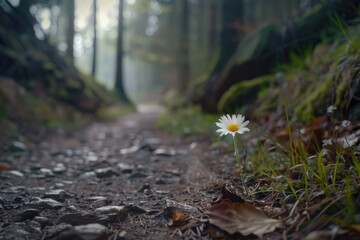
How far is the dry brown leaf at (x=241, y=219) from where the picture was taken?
1197 millimetres

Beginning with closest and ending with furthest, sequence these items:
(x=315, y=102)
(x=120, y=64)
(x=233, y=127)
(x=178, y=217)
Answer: (x=178, y=217)
(x=233, y=127)
(x=315, y=102)
(x=120, y=64)

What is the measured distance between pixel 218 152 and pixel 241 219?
6.62ft

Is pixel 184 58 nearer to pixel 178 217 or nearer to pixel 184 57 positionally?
pixel 184 57

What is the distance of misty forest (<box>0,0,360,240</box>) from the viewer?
4.35 ft

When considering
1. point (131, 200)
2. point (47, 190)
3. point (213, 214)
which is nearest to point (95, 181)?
point (47, 190)

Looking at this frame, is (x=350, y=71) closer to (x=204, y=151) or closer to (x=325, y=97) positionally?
(x=325, y=97)

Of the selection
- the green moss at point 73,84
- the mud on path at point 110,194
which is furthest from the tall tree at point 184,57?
the mud on path at point 110,194

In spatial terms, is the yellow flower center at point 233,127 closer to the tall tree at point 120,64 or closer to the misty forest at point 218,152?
the misty forest at point 218,152

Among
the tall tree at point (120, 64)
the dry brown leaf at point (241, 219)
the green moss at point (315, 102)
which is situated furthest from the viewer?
the tall tree at point (120, 64)

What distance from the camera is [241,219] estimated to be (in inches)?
49.7

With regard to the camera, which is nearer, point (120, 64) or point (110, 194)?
point (110, 194)

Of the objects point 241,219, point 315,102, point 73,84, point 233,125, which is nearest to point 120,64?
point 73,84

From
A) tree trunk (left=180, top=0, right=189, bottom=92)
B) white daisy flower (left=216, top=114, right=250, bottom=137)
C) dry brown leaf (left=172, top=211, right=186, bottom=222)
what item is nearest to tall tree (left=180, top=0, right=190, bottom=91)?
tree trunk (left=180, top=0, right=189, bottom=92)

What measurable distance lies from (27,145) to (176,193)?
10.2ft
